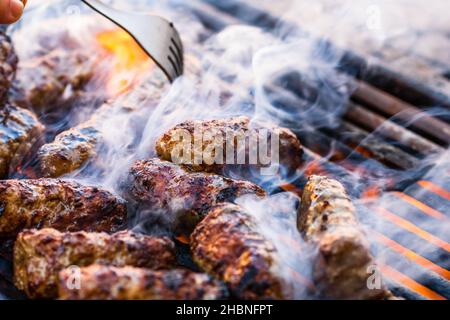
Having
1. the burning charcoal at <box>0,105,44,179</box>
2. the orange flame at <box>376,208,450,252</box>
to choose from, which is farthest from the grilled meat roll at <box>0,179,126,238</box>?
the orange flame at <box>376,208,450,252</box>

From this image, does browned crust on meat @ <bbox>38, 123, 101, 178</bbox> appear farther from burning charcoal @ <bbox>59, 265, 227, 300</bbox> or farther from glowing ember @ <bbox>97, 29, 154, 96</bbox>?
burning charcoal @ <bbox>59, 265, 227, 300</bbox>

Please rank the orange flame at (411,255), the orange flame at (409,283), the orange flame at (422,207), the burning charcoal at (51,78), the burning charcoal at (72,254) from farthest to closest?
the burning charcoal at (51,78) < the orange flame at (422,207) < the orange flame at (411,255) < the orange flame at (409,283) < the burning charcoal at (72,254)

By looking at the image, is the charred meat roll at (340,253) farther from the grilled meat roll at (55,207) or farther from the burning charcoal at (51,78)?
the burning charcoal at (51,78)

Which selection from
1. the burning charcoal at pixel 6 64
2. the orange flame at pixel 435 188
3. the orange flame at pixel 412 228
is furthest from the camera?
the burning charcoal at pixel 6 64

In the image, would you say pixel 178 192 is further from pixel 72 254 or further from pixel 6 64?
pixel 6 64

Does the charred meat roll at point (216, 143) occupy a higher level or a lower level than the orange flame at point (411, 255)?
higher

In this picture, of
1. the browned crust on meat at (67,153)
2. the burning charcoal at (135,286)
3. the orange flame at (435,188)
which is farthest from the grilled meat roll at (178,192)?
the orange flame at (435,188)

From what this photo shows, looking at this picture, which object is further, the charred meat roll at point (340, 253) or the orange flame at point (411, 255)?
the orange flame at point (411, 255)
